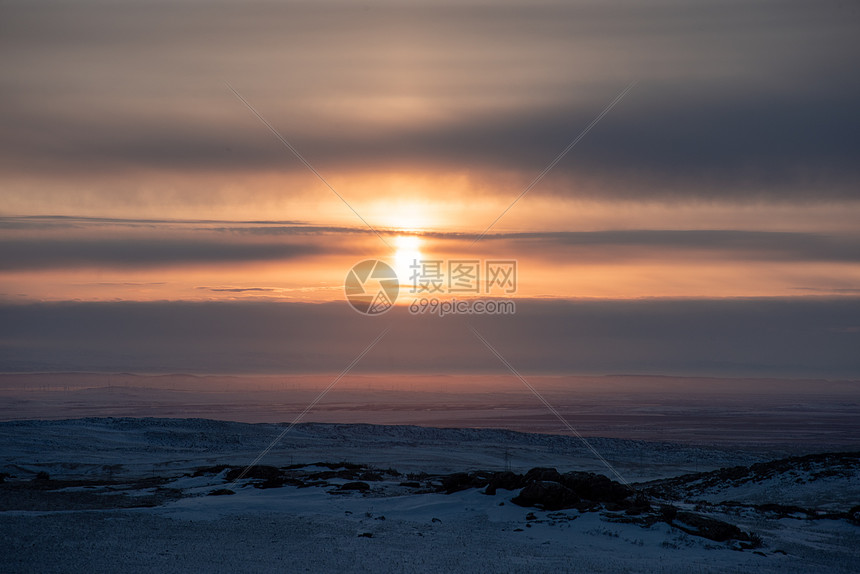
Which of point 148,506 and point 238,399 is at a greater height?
point 238,399

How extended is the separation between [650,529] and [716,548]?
2.07 m

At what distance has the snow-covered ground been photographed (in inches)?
776

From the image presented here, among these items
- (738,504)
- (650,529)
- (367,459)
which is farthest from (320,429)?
(650,529)

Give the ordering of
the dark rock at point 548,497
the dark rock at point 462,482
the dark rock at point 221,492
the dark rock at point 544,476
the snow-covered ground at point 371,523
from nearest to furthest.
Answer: the snow-covered ground at point 371,523 < the dark rock at point 548,497 < the dark rock at point 544,476 < the dark rock at point 462,482 < the dark rock at point 221,492

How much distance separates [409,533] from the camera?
23.5m

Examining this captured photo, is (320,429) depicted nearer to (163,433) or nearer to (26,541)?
(163,433)

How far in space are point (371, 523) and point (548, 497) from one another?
5789 mm

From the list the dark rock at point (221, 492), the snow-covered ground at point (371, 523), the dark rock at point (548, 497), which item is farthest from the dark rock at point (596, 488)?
the dark rock at point (221, 492)

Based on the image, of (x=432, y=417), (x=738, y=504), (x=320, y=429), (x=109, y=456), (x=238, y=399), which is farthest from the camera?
(x=238, y=399)

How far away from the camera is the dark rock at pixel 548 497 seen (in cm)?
2612

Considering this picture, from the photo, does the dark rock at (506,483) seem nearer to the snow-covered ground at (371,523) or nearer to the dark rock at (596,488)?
the snow-covered ground at (371,523)

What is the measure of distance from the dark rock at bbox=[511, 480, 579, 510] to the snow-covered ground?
15.9 inches

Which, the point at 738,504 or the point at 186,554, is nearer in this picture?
the point at 186,554

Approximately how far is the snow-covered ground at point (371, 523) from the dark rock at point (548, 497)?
0.40 meters
